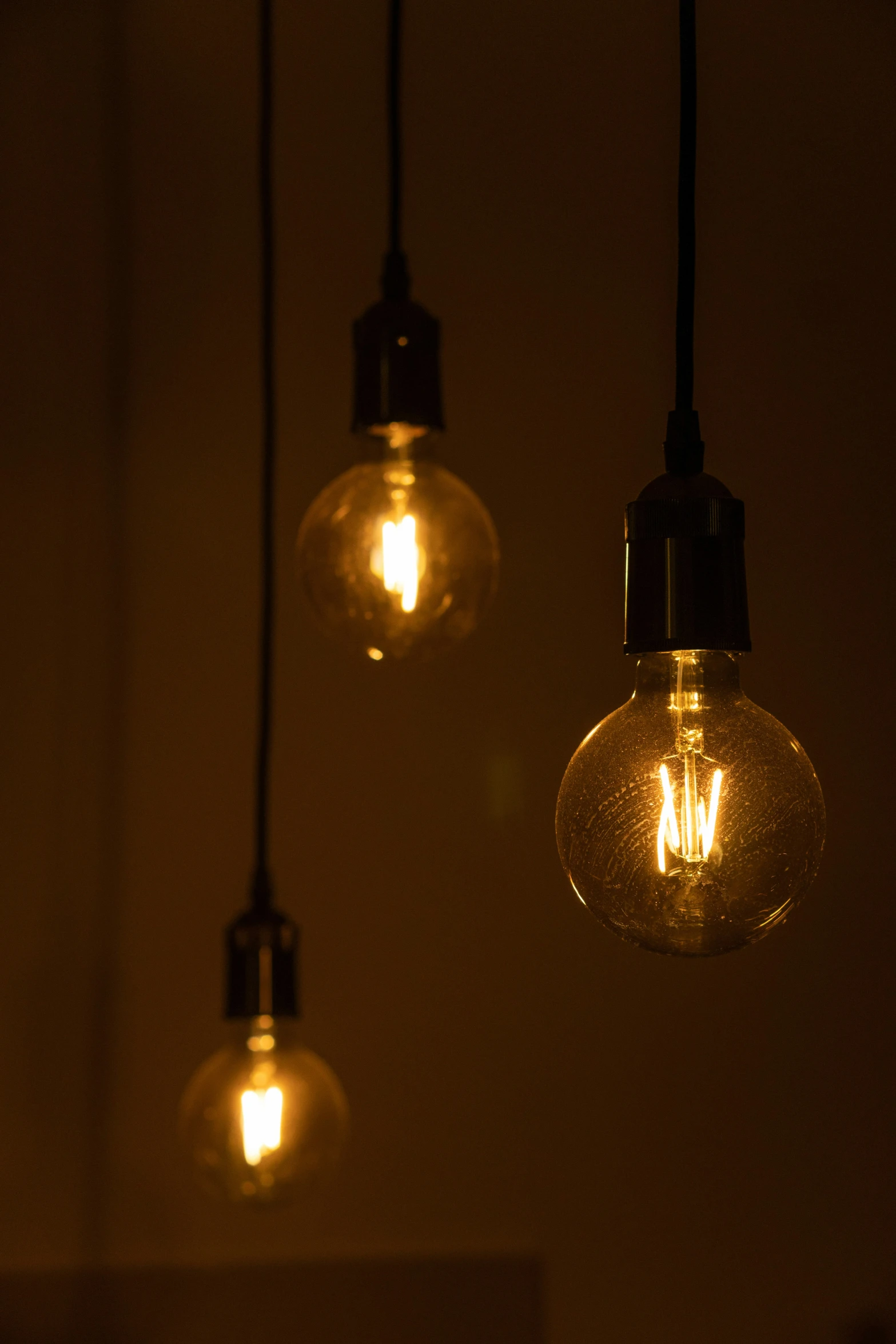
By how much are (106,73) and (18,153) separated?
138 millimetres

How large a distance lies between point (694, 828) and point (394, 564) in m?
0.28

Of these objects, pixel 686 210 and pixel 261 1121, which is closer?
pixel 686 210

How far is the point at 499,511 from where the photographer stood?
1.19m

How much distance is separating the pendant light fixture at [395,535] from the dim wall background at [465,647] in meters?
0.50

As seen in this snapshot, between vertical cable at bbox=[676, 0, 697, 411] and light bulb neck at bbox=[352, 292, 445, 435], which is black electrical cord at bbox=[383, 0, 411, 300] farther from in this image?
vertical cable at bbox=[676, 0, 697, 411]

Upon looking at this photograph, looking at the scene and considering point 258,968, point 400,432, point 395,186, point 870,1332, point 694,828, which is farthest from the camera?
point 870,1332

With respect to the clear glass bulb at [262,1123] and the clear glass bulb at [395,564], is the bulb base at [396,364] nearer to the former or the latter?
the clear glass bulb at [395,564]

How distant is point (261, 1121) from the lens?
0.85 meters

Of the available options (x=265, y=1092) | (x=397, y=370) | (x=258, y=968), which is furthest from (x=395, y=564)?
(x=265, y=1092)

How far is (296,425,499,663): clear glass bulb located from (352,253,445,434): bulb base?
0.01 m

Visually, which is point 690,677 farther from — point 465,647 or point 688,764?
point 465,647

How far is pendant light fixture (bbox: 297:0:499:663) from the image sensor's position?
661mm

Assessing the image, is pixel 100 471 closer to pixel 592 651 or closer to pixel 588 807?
pixel 592 651

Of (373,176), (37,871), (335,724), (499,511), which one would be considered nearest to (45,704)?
(37,871)
